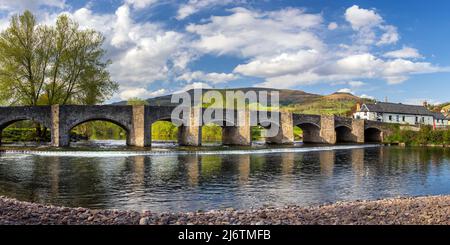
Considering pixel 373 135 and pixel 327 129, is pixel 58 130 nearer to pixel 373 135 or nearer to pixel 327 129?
pixel 327 129

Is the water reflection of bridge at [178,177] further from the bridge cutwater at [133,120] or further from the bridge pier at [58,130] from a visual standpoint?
the bridge cutwater at [133,120]

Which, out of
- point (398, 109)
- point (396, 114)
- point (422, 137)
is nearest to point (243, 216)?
point (422, 137)

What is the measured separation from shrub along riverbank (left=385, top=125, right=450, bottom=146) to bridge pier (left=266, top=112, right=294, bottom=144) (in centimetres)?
2100

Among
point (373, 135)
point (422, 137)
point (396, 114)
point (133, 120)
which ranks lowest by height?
point (422, 137)

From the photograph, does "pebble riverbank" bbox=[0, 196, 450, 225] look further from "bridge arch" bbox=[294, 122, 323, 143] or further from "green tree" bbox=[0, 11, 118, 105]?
"bridge arch" bbox=[294, 122, 323, 143]

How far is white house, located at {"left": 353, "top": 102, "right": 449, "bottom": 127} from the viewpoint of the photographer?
8556 cm

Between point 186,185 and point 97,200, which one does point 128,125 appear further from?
point 97,200

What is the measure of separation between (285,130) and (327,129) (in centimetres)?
919

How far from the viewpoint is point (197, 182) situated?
20641 millimetres

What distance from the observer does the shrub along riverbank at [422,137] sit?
202 ft

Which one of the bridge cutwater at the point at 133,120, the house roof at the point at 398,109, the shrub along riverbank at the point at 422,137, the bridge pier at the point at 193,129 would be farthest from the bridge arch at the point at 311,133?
the house roof at the point at 398,109

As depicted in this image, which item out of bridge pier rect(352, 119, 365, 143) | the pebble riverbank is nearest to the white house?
bridge pier rect(352, 119, 365, 143)
